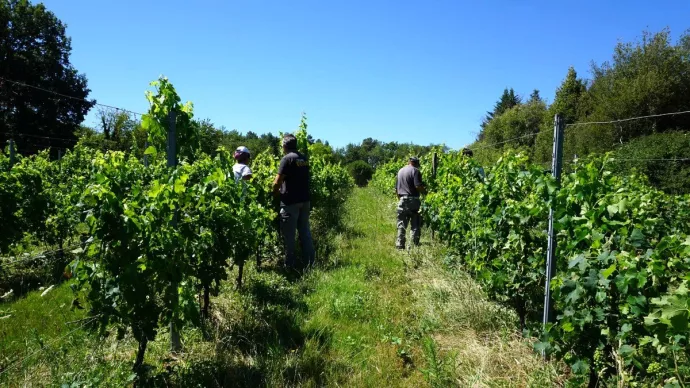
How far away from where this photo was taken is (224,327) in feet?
11.3

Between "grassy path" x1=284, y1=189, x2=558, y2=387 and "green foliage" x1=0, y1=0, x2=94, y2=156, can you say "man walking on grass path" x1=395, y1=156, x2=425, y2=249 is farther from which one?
"green foliage" x1=0, y1=0, x2=94, y2=156

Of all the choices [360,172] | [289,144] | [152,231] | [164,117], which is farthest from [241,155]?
[360,172]

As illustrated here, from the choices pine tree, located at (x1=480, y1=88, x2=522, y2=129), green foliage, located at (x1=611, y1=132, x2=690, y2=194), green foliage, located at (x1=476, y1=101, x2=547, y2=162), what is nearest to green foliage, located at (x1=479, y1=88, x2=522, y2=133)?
pine tree, located at (x1=480, y1=88, x2=522, y2=129)

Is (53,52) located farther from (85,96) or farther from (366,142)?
(366,142)

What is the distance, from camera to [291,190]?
5.27 m

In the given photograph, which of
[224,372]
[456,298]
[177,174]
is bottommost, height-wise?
[224,372]

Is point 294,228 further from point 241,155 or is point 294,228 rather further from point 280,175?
point 241,155

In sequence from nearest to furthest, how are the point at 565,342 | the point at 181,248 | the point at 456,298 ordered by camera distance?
the point at 565,342, the point at 181,248, the point at 456,298

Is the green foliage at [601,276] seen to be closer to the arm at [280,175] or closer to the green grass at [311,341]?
the green grass at [311,341]

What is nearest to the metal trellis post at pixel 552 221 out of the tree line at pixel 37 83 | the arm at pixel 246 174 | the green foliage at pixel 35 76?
the arm at pixel 246 174

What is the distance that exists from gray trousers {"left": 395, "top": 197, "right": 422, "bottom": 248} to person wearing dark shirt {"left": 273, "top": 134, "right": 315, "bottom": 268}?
1.76m

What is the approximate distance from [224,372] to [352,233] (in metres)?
5.32

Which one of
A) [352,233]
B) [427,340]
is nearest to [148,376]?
[427,340]

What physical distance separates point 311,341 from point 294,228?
2.19 m
